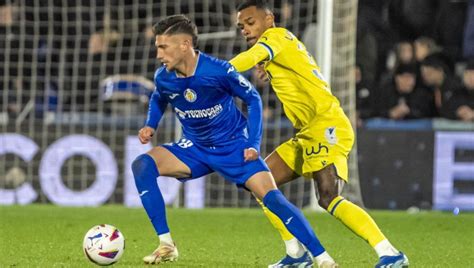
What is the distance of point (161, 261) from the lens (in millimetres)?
6930

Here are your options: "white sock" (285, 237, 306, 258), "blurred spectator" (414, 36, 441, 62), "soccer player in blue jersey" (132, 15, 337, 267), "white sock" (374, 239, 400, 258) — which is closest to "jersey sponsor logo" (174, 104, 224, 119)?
"soccer player in blue jersey" (132, 15, 337, 267)

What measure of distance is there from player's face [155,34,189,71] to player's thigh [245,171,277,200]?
2.75 feet

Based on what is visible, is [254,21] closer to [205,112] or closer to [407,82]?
[205,112]

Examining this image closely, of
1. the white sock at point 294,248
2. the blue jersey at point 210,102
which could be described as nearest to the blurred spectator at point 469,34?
the blue jersey at point 210,102

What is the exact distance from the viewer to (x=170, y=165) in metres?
7.03

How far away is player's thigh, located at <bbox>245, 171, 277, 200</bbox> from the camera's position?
6.68 m

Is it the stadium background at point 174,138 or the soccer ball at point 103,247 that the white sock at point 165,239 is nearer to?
the soccer ball at point 103,247

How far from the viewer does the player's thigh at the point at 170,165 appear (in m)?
7.01

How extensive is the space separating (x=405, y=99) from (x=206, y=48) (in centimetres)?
258

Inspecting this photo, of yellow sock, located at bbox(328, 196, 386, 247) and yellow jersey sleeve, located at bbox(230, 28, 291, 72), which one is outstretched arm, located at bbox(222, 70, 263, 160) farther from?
yellow sock, located at bbox(328, 196, 386, 247)

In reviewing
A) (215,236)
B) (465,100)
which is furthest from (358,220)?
(465,100)

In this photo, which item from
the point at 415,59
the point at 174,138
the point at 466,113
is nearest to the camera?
the point at 174,138

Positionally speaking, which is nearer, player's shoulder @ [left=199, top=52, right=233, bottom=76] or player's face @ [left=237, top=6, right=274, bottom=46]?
player's shoulder @ [left=199, top=52, right=233, bottom=76]

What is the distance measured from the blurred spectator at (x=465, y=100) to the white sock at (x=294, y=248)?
6.41 metres
